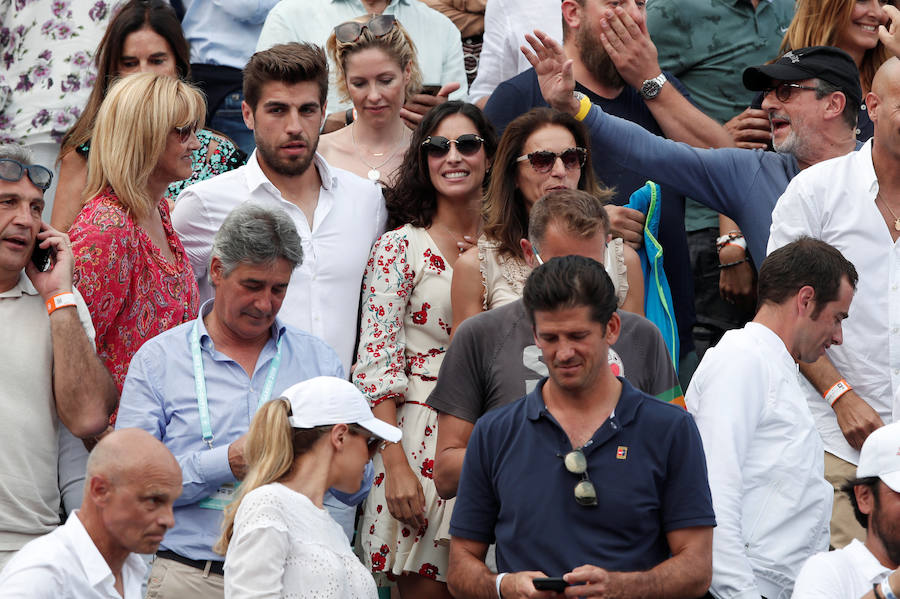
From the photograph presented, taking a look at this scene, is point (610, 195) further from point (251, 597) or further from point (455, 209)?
point (251, 597)

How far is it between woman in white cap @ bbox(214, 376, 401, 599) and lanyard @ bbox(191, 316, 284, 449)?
1.73ft

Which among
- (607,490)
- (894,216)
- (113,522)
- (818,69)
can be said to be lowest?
(113,522)

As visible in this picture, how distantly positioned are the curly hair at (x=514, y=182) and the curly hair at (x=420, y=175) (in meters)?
0.28

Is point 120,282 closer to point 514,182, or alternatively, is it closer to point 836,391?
point 514,182

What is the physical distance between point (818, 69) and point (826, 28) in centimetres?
92

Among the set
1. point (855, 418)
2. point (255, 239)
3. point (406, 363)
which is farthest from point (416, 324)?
point (855, 418)

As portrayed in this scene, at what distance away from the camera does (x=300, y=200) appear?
20.1ft

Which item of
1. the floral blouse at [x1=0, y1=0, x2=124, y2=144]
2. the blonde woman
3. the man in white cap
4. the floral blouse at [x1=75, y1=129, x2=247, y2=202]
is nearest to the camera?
the man in white cap

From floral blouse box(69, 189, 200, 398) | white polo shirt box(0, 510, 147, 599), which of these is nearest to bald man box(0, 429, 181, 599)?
white polo shirt box(0, 510, 147, 599)

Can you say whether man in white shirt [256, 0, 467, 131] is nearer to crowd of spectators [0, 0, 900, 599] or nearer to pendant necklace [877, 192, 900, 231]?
crowd of spectators [0, 0, 900, 599]

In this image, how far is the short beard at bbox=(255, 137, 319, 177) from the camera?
239 inches

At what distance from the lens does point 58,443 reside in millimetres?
4996

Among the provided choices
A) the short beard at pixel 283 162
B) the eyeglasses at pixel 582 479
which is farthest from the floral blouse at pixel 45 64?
the eyeglasses at pixel 582 479

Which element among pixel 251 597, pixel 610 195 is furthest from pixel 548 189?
pixel 251 597
